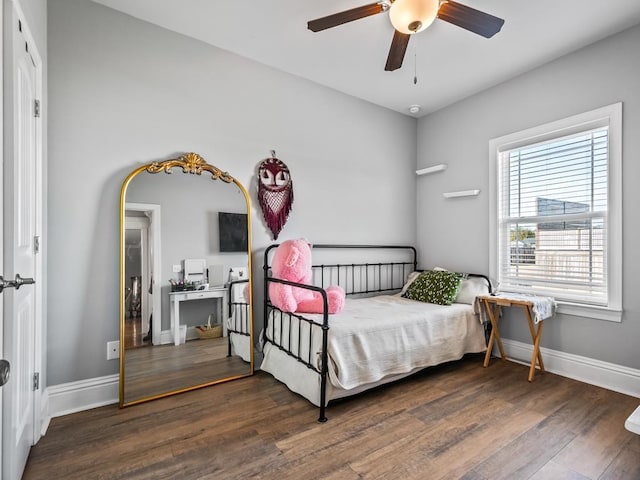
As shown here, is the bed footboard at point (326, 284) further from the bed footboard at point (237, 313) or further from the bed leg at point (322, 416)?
the bed footboard at point (237, 313)

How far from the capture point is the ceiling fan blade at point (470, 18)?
62.6 inches

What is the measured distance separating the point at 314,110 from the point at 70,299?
2.43 meters

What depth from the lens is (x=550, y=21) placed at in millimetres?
2186

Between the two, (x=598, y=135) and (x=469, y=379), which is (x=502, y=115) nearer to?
(x=598, y=135)

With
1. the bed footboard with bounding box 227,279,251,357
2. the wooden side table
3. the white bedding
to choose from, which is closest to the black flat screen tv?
the bed footboard with bounding box 227,279,251,357

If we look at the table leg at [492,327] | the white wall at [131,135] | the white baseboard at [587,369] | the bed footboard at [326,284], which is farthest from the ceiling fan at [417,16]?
the white baseboard at [587,369]

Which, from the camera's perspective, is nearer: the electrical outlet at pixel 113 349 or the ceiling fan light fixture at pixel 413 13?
the ceiling fan light fixture at pixel 413 13

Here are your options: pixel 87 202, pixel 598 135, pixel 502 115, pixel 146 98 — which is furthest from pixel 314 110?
pixel 598 135

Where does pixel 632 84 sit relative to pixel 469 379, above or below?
above

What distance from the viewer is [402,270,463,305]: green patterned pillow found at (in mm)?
2910

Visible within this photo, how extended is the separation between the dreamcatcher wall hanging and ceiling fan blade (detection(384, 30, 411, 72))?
1.18 m

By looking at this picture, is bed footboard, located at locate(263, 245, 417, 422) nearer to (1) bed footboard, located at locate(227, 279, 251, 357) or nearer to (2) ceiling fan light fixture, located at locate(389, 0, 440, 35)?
(1) bed footboard, located at locate(227, 279, 251, 357)

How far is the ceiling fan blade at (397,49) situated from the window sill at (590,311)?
2286 mm

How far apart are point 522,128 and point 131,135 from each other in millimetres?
3186
